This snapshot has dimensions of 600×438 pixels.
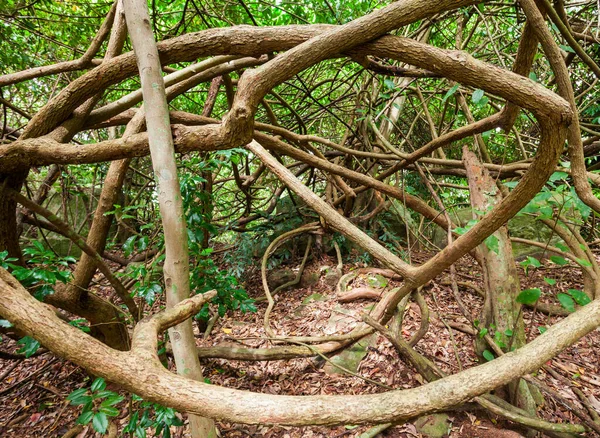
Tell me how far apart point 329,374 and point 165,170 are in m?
2.35

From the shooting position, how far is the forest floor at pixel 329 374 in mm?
2266

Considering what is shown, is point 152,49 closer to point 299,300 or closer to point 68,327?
point 68,327

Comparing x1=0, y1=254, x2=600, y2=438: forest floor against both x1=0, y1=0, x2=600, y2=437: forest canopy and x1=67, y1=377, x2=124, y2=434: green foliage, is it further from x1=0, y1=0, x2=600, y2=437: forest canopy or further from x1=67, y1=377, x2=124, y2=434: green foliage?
x1=67, y1=377, x2=124, y2=434: green foliage

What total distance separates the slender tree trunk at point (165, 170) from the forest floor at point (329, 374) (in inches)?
58.4

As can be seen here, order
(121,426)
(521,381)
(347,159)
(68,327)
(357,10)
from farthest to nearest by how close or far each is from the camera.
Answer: (347,159) < (357,10) < (121,426) < (521,381) < (68,327)

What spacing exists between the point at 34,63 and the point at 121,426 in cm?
423

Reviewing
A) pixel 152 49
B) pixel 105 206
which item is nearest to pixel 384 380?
pixel 105 206

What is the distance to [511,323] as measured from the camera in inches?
91.0

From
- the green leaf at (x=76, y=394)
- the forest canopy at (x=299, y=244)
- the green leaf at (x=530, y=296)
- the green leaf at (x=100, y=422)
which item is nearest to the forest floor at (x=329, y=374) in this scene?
the forest canopy at (x=299, y=244)

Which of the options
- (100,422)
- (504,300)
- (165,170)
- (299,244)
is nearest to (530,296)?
(504,300)

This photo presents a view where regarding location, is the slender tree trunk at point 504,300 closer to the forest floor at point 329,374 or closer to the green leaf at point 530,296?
the forest floor at point 329,374

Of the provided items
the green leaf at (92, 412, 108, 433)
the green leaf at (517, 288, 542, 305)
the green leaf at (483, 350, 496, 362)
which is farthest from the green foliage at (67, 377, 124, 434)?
the green leaf at (483, 350, 496, 362)

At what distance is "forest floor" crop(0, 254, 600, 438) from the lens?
227 cm

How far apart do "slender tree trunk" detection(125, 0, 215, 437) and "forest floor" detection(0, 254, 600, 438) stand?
1482 mm
